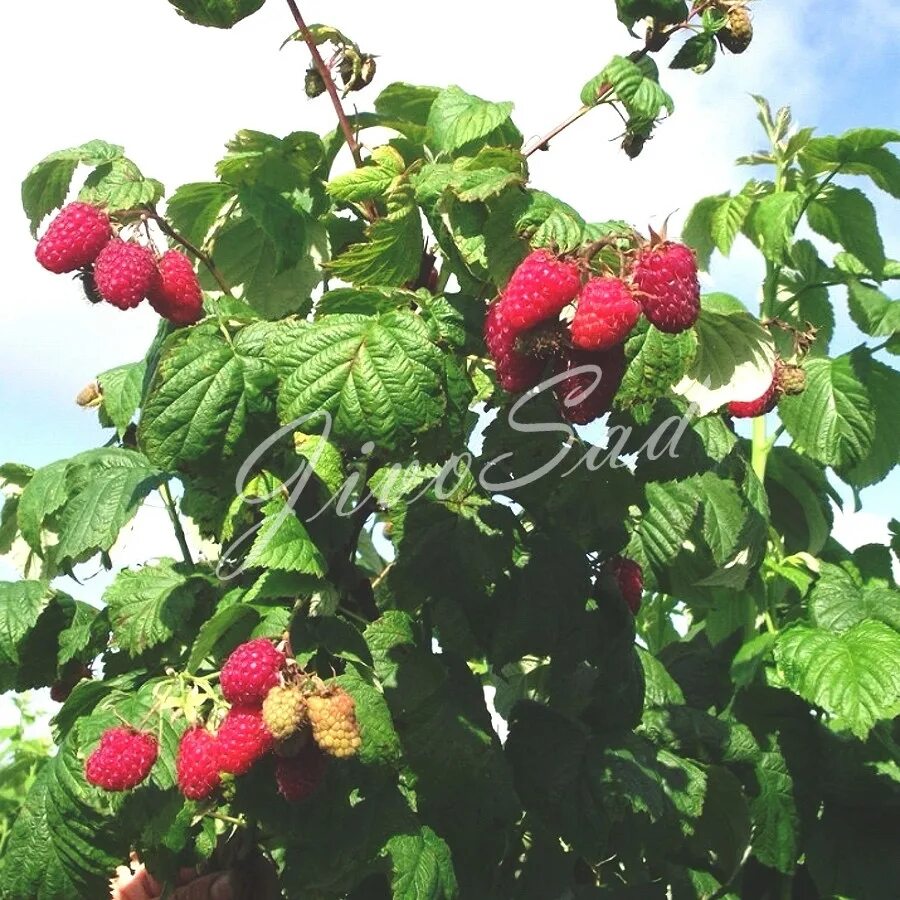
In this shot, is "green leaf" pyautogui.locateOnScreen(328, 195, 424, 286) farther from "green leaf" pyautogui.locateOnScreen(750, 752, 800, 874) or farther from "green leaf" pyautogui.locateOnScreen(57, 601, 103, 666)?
"green leaf" pyautogui.locateOnScreen(750, 752, 800, 874)

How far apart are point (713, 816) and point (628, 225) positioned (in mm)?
1169

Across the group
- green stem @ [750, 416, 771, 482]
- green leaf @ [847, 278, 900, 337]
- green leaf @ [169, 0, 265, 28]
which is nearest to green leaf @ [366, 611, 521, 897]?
green leaf @ [169, 0, 265, 28]

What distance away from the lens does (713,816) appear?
2.15 m

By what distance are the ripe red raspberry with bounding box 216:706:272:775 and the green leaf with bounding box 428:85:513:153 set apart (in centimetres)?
82

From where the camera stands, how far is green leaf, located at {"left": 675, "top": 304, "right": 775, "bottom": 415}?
1553 millimetres

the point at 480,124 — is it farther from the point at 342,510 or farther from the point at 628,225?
the point at 342,510

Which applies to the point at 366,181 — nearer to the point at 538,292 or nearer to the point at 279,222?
the point at 279,222

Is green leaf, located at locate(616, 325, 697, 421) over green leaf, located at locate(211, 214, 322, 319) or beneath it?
beneath

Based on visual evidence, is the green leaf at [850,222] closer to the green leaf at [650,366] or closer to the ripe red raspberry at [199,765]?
the green leaf at [650,366]

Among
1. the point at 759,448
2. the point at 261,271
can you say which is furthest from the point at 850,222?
Answer: the point at 261,271

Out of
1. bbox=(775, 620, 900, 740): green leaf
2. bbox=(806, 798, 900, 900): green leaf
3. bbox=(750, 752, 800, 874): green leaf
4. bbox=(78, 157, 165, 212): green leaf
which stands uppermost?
bbox=(78, 157, 165, 212): green leaf

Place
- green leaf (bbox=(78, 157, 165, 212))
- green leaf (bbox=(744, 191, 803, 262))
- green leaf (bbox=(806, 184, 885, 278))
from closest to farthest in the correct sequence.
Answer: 1. green leaf (bbox=(78, 157, 165, 212))
2. green leaf (bbox=(744, 191, 803, 262))
3. green leaf (bbox=(806, 184, 885, 278))

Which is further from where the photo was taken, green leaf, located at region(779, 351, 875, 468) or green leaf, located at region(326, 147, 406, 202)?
green leaf, located at region(779, 351, 875, 468)

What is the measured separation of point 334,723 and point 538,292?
53 centimetres
